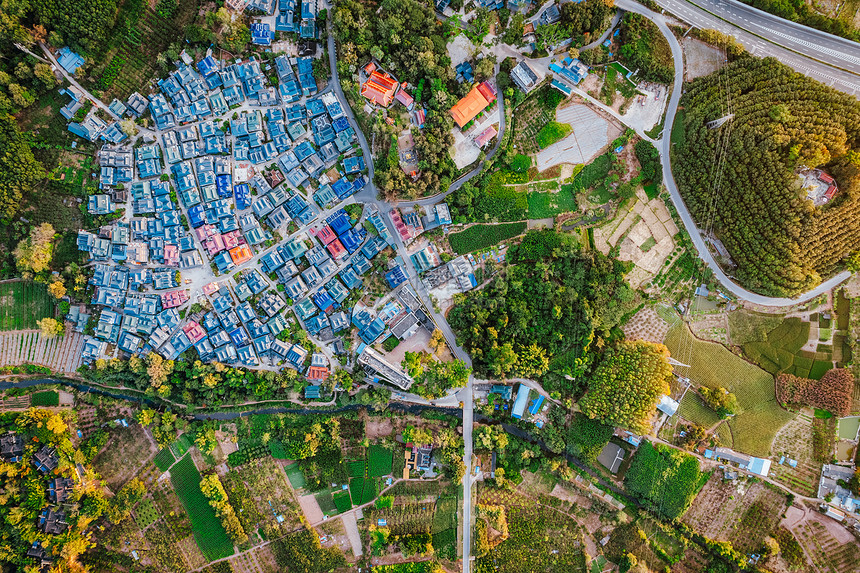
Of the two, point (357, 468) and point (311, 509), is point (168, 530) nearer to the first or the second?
point (311, 509)

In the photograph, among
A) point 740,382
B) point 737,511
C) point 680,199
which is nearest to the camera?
point 737,511

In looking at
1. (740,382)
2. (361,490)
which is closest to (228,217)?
(361,490)

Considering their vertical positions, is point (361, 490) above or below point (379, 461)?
below

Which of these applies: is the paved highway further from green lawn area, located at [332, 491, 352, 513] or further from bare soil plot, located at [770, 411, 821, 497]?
green lawn area, located at [332, 491, 352, 513]

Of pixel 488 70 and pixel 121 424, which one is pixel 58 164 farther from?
pixel 488 70

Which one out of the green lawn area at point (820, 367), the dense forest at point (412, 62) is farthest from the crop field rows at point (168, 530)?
the green lawn area at point (820, 367)

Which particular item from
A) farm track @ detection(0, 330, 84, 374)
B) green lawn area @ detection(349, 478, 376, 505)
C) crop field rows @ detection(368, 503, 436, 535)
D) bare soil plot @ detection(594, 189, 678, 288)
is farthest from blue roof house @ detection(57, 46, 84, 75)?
bare soil plot @ detection(594, 189, 678, 288)
